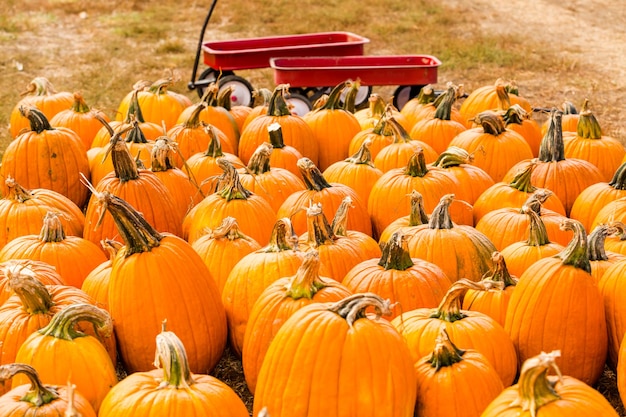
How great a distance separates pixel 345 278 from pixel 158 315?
0.73 meters

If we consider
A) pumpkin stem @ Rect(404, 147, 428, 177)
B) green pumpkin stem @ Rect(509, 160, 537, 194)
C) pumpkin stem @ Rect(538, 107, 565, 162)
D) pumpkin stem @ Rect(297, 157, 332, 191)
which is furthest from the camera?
pumpkin stem @ Rect(538, 107, 565, 162)

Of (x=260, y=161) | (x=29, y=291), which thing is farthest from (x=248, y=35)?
(x=29, y=291)

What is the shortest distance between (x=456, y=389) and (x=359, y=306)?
17.4 inches

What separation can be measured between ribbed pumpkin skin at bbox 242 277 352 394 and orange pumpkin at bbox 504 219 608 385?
0.65m

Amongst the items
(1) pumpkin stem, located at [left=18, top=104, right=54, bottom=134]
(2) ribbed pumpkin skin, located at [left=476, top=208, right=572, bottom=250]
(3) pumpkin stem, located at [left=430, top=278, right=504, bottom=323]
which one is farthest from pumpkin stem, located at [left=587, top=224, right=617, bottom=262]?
(1) pumpkin stem, located at [left=18, top=104, right=54, bottom=134]

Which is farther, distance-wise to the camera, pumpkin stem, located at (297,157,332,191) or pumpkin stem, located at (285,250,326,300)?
pumpkin stem, located at (297,157,332,191)

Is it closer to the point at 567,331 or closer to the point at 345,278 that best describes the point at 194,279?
the point at 345,278

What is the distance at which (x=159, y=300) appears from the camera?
3.14 metres

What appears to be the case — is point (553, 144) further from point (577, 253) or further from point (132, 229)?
point (132, 229)

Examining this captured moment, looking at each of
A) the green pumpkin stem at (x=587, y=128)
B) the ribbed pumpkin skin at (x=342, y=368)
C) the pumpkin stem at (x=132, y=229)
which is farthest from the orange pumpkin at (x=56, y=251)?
the green pumpkin stem at (x=587, y=128)

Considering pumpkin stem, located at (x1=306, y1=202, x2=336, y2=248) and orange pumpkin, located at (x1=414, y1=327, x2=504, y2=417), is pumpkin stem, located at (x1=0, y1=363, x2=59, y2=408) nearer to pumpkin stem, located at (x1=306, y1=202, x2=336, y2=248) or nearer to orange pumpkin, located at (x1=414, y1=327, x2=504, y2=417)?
orange pumpkin, located at (x1=414, y1=327, x2=504, y2=417)

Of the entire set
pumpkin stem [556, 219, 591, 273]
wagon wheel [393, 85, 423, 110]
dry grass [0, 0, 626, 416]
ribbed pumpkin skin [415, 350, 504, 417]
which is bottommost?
dry grass [0, 0, 626, 416]

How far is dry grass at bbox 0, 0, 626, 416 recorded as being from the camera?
9.12 m

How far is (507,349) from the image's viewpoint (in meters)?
3.06
